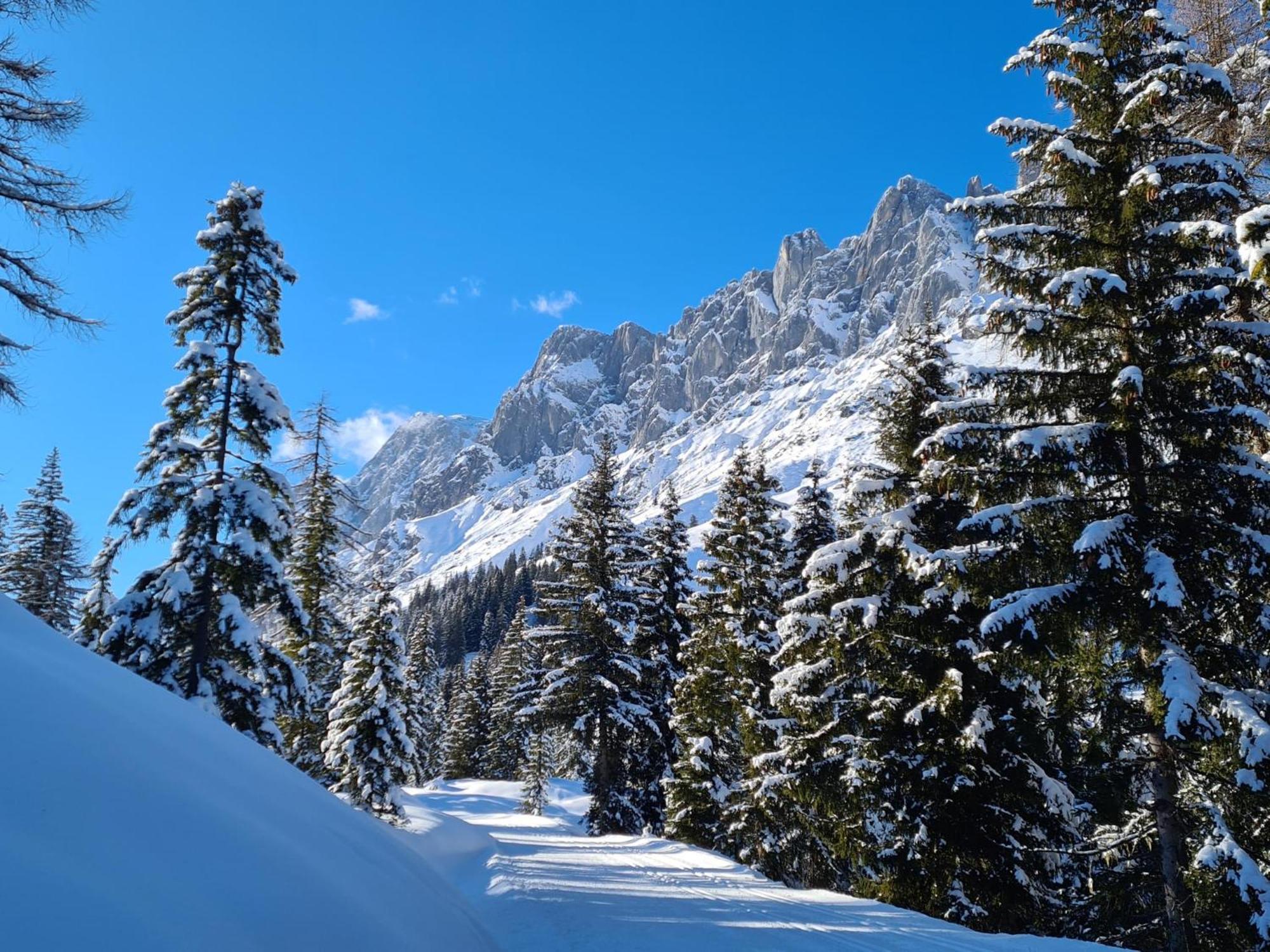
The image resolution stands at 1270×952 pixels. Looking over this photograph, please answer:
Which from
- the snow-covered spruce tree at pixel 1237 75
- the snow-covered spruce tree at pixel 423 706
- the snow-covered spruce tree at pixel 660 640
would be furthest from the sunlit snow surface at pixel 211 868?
the snow-covered spruce tree at pixel 423 706

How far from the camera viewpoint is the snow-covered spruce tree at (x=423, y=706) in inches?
1267

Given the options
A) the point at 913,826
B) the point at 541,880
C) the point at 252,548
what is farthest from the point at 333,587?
the point at 913,826

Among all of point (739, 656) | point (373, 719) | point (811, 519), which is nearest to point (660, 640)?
point (739, 656)

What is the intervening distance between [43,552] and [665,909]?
32.8 metres

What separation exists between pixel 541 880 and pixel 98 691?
929 cm

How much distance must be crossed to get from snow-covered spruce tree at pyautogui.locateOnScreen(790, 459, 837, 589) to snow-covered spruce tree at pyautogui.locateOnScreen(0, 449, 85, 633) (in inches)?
1147

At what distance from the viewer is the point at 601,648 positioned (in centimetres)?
2314

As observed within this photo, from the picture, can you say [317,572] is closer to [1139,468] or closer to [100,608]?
[100,608]

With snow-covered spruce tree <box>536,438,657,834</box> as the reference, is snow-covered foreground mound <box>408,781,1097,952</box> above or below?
below

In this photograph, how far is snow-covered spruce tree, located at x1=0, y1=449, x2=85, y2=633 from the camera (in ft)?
94.9

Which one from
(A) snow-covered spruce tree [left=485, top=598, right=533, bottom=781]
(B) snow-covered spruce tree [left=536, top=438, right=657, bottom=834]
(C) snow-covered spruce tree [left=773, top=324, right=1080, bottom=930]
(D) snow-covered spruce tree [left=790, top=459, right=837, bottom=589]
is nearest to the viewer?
(C) snow-covered spruce tree [left=773, top=324, right=1080, bottom=930]

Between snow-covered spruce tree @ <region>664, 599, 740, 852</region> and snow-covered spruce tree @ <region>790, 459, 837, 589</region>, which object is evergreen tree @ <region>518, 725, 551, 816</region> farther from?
snow-covered spruce tree @ <region>790, 459, 837, 589</region>

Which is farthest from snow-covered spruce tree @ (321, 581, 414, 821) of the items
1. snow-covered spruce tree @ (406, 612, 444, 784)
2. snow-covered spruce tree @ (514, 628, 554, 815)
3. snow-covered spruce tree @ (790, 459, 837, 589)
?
snow-covered spruce tree @ (790, 459, 837, 589)

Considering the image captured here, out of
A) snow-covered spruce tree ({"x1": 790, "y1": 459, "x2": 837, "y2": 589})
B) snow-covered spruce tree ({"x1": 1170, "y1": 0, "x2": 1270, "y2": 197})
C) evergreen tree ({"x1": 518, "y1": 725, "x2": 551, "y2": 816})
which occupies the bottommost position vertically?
evergreen tree ({"x1": 518, "y1": 725, "x2": 551, "y2": 816})
